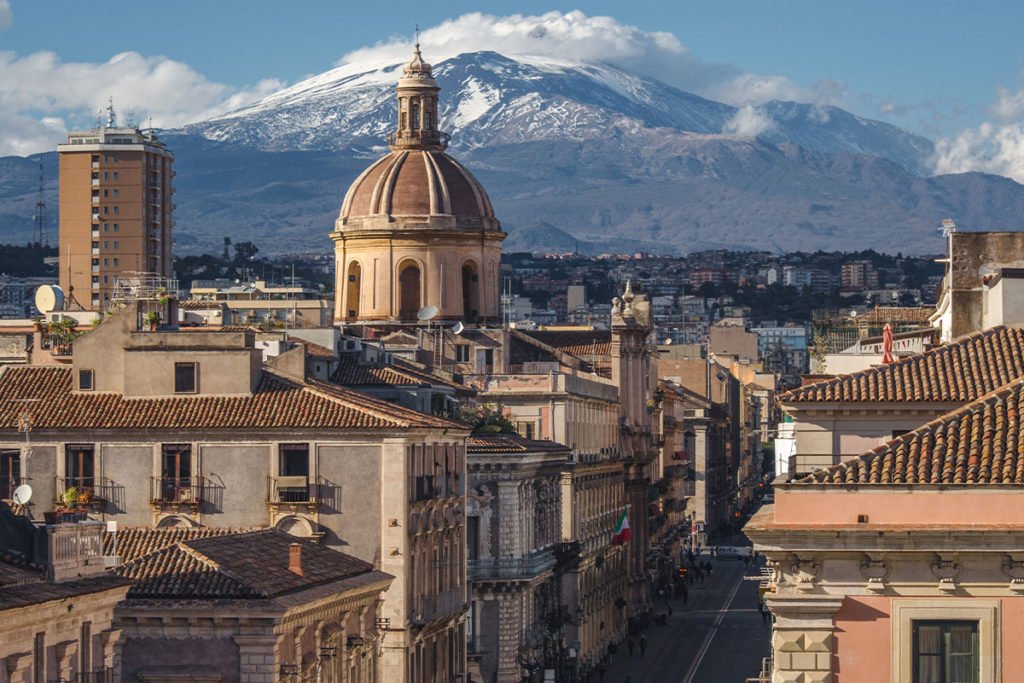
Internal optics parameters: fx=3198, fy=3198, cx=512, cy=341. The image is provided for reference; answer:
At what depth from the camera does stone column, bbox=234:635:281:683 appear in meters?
61.0

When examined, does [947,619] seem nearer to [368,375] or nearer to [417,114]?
[368,375]

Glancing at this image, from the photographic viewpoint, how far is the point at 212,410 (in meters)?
79.6

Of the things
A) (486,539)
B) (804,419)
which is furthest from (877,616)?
(486,539)

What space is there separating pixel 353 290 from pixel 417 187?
23.1 ft

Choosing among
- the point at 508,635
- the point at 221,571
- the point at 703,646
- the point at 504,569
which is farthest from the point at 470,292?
the point at 221,571

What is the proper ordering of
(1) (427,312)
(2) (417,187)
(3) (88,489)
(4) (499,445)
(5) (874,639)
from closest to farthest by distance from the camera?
1. (5) (874,639)
2. (3) (88,489)
3. (4) (499,445)
4. (1) (427,312)
5. (2) (417,187)

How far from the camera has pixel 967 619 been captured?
4322 cm

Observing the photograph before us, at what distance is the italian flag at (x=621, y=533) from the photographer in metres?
149

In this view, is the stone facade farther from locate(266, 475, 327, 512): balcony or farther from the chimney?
the chimney

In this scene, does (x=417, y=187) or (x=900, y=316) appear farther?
(x=417, y=187)

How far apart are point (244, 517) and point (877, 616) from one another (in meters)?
38.0

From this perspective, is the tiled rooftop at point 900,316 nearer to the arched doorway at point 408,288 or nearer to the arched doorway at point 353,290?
the arched doorway at point 408,288

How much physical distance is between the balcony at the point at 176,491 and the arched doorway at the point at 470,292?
68597 mm

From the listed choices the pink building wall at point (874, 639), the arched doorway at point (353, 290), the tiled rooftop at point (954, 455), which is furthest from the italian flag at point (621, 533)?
the pink building wall at point (874, 639)
